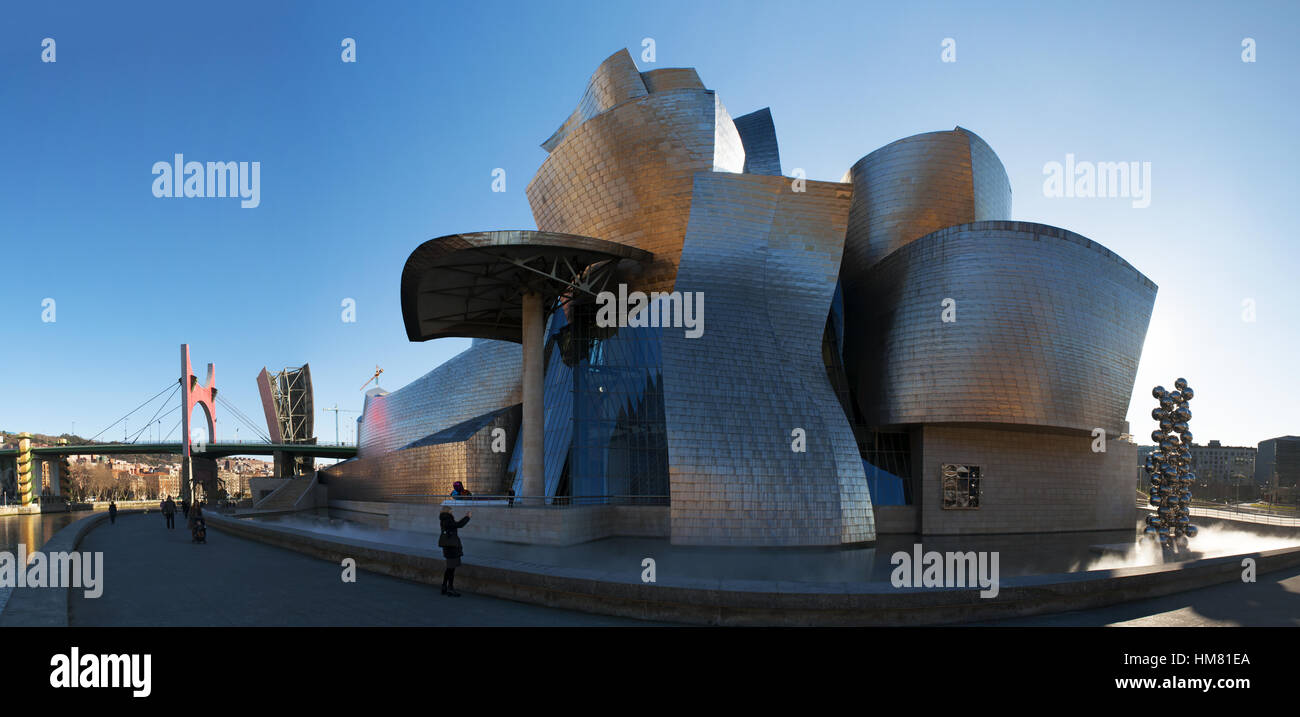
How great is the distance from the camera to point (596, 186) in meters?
26.6

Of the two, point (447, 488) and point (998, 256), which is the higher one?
point (998, 256)

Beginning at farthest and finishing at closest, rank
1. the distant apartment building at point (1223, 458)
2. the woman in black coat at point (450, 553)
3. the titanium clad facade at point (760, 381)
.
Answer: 1. the distant apartment building at point (1223, 458)
2. the titanium clad facade at point (760, 381)
3. the woman in black coat at point (450, 553)

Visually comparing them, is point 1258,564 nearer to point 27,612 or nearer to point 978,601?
point 978,601

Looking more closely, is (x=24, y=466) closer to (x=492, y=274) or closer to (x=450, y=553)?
(x=492, y=274)

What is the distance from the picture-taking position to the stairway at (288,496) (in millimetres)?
41344

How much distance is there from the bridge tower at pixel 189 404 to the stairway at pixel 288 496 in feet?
31.9

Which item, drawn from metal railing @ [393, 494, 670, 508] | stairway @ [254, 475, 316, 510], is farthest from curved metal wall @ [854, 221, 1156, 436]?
stairway @ [254, 475, 316, 510]

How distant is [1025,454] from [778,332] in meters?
13.3

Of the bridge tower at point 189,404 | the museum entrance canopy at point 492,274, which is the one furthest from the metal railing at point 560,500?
the bridge tower at point 189,404

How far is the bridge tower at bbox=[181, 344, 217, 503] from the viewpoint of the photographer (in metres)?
55.4

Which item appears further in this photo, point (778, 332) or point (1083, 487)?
point (1083, 487)

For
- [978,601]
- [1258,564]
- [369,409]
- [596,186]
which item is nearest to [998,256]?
[1258,564]

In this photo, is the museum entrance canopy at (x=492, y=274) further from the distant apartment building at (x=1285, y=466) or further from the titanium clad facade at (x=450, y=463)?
the distant apartment building at (x=1285, y=466)

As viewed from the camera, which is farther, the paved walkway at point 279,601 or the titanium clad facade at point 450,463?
the titanium clad facade at point 450,463
